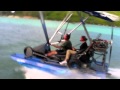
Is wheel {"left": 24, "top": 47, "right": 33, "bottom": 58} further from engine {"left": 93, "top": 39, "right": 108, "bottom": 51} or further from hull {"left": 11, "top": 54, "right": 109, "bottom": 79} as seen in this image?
engine {"left": 93, "top": 39, "right": 108, "bottom": 51}

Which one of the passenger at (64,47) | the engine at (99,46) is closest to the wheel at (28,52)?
the passenger at (64,47)

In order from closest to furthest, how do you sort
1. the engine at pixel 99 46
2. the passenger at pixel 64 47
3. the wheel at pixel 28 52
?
the engine at pixel 99 46
the passenger at pixel 64 47
the wheel at pixel 28 52

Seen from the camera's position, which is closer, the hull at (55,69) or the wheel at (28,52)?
the hull at (55,69)

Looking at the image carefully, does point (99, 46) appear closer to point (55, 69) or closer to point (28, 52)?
point (55, 69)

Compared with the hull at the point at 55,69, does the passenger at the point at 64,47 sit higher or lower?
higher

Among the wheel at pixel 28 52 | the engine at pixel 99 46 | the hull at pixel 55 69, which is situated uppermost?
the engine at pixel 99 46

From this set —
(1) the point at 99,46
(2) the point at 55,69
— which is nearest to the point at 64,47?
(2) the point at 55,69

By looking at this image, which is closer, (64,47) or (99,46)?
(99,46)

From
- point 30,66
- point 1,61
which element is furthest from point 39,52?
point 1,61

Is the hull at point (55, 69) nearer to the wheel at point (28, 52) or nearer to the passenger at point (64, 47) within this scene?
the wheel at point (28, 52)

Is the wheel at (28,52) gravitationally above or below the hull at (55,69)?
above

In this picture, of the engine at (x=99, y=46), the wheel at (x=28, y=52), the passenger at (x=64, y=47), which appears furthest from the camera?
the wheel at (x=28, y=52)

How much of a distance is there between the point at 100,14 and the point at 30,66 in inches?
105
